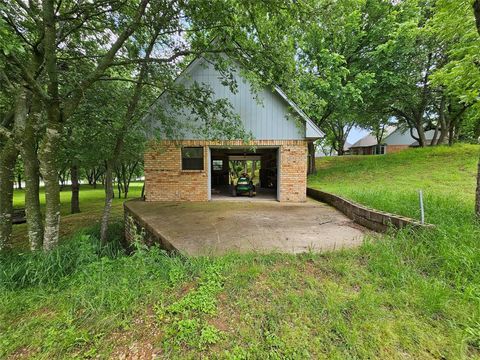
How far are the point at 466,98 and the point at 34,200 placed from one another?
31.7ft

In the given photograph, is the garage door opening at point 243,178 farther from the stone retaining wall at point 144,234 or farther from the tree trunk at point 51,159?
the tree trunk at point 51,159

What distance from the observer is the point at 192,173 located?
8.61m

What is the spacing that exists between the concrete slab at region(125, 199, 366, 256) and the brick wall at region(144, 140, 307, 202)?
1103 millimetres

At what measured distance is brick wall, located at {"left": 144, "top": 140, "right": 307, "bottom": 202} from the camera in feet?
28.0

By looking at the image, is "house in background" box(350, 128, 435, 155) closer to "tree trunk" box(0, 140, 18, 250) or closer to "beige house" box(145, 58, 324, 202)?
"beige house" box(145, 58, 324, 202)

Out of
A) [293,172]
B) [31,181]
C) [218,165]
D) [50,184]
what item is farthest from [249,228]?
[218,165]

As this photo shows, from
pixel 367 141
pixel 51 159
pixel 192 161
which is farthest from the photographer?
pixel 367 141

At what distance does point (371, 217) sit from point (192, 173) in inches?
244

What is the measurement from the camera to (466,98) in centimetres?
518

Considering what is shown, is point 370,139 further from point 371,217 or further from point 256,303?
point 256,303

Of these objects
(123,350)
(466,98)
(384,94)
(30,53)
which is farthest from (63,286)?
(384,94)

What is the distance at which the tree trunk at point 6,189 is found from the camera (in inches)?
180

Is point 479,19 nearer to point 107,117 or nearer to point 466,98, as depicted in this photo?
point 466,98

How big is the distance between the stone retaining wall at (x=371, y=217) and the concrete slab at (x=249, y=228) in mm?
190
